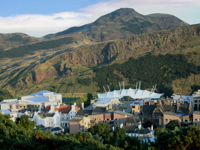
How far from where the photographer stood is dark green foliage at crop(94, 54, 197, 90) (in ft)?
281

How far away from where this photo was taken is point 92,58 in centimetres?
12281

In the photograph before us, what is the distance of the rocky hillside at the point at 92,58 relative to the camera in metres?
97.9

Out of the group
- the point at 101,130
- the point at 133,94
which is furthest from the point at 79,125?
the point at 133,94

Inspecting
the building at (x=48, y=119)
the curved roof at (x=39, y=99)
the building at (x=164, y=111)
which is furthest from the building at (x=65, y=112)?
the curved roof at (x=39, y=99)

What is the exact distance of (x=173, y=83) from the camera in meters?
82.6

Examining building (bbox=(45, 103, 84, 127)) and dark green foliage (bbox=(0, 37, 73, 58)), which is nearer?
building (bbox=(45, 103, 84, 127))

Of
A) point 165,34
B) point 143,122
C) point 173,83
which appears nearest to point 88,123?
point 143,122

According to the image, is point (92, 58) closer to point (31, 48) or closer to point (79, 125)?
point (31, 48)

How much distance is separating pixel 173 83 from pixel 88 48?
50.9 meters

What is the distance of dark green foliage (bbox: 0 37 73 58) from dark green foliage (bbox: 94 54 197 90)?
7340cm

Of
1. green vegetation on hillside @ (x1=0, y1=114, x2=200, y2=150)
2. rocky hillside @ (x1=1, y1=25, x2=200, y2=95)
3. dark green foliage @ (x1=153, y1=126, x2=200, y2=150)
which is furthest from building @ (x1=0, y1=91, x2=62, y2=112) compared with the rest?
dark green foliage @ (x1=153, y1=126, x2=200, y2=150)

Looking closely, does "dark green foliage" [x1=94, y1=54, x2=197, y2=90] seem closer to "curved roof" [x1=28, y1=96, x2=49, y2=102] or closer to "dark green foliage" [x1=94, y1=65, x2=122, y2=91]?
"dark green foliage" [x1=94, y1=65, x2=122, y2=91]

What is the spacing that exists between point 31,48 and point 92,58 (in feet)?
191

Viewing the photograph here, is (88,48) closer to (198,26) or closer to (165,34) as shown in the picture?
(165,34)
